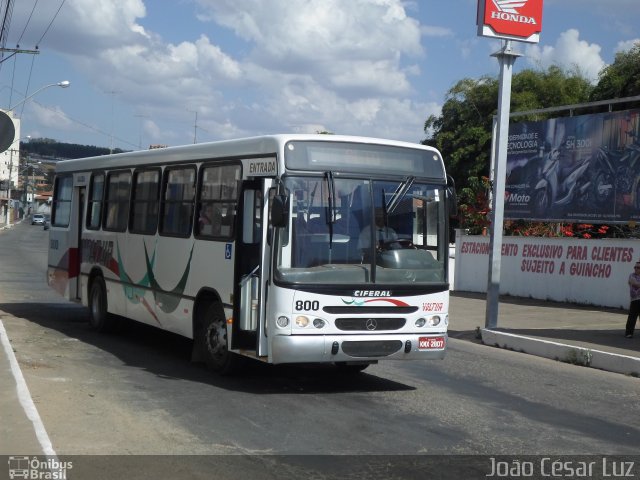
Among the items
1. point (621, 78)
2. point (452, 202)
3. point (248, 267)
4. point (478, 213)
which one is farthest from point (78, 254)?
point (621, 78)

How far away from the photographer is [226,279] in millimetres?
10656

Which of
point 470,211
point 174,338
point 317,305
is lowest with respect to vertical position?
point 174,338

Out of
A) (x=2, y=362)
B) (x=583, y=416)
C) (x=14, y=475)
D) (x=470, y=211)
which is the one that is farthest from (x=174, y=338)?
(x=470, y=211)

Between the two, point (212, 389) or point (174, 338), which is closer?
point (212, 389)

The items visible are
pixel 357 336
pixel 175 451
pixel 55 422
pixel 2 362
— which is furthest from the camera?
pixel 2 362

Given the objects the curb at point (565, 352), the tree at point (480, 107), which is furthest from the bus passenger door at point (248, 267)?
the tree at point (480, 107)

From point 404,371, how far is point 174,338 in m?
4.71

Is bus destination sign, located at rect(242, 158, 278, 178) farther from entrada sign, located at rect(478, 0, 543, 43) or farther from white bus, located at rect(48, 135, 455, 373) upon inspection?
entrada sign, located at rect(478, 0, 543, 43)

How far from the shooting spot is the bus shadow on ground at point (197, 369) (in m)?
10.6

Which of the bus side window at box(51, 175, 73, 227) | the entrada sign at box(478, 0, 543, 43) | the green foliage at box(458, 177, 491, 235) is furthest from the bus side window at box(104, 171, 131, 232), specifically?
the green foliage at box(458, 177, 491, 235)

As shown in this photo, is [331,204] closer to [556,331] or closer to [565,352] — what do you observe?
[565,352]

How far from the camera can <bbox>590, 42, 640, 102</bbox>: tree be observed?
111ft

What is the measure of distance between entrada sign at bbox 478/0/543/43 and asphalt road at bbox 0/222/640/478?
6716 mm

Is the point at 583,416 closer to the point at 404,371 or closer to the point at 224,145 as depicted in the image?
the point at 404,371
